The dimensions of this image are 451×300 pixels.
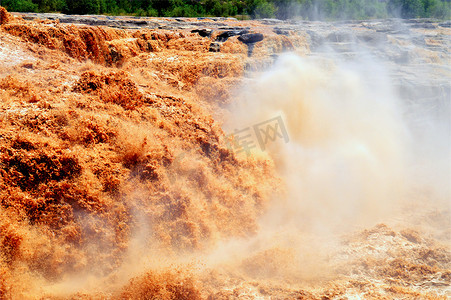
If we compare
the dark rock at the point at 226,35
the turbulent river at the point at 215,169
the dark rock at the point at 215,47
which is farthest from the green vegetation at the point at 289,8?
the turbulent river at the point at 215,169

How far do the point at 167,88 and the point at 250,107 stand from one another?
2.52m

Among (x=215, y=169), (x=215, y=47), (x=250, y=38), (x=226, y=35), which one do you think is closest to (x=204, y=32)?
(x=226, y=35)

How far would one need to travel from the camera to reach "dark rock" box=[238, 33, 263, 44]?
44.5 feet

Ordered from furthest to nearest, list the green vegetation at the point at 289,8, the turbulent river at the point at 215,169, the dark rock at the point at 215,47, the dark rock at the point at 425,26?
1. the green vegetation at the point at 289,8
2. the dark rock at the point at 425,26
3. the dark rock at the point at 215,47
4. the turbulent river at the point at 215,169

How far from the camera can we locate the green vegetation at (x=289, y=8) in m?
36.3

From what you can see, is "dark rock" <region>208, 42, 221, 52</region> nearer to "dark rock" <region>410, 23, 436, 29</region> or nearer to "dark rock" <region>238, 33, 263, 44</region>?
"dark rock" <region>238, 33, 263, 44</region>

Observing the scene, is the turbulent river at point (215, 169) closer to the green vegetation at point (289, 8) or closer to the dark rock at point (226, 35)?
the dark rock at point (226, 35)

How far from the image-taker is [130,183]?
668cm

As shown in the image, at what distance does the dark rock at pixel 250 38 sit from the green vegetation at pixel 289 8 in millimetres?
24084

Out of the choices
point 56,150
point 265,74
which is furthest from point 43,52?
point 265,74

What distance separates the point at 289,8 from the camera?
39938mm

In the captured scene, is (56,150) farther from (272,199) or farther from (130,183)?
(272,199)

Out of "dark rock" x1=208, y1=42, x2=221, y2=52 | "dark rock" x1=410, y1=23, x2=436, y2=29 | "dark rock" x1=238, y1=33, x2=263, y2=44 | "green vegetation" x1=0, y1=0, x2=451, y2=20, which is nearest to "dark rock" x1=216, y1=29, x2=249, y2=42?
"dark rock" x1=238, y1=33, x2=263, y2=44

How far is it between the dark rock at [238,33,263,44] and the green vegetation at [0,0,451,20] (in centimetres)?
2408
